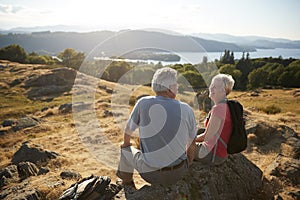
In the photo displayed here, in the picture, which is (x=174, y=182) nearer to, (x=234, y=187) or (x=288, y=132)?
(x=234, y=187)

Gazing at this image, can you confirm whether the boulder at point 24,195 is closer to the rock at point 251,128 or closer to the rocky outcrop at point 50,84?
the rock at point 251,128

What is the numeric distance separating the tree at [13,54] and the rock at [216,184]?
80.7 metres

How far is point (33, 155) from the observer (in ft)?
29.9

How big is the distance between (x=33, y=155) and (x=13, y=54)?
75709 millimetres

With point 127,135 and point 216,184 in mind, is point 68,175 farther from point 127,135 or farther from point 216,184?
point 216,184

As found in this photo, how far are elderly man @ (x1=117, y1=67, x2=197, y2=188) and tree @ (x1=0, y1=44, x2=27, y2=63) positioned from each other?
80.7 m

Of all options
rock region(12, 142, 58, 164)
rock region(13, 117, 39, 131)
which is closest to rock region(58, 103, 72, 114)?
rock region(13, 117, 39, 131)

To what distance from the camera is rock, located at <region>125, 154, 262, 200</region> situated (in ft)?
14.2

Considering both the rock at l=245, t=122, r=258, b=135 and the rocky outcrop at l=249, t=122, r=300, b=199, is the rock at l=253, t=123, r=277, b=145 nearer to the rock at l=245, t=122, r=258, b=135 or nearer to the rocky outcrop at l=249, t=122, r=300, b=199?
the rocky outcrop at l=249, t=122, r=300, b=199

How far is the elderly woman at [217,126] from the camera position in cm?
445

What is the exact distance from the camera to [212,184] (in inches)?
198

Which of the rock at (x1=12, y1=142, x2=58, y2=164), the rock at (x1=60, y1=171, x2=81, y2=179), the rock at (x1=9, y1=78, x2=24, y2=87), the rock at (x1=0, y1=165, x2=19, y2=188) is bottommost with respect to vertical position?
the rock at (x1=9, y1=78, x2=24, y2=87)

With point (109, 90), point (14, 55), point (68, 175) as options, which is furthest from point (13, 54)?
point (68, 175)

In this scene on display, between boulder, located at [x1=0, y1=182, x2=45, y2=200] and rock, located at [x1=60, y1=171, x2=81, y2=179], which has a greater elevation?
boulder, located at [x1=0, y1=182, x2=45, y2=200]
